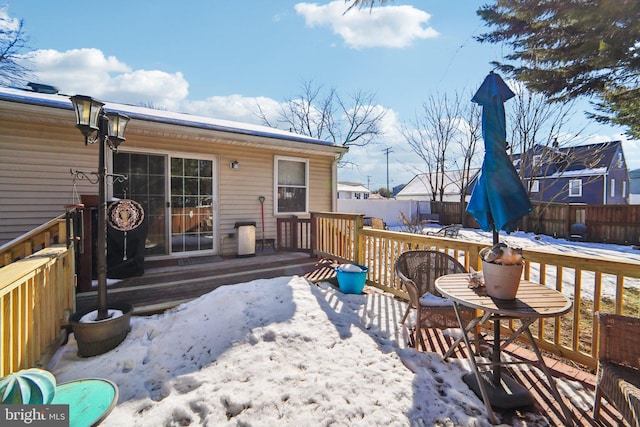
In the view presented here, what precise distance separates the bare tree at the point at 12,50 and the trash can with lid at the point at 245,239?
11633 mm

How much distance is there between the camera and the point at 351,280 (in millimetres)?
3920

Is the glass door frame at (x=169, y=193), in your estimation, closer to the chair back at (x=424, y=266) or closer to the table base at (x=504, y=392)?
the chair back at (x=424, y=266)

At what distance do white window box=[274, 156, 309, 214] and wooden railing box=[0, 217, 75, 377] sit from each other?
13.1 ft

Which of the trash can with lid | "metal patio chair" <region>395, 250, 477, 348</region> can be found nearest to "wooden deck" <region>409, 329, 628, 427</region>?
"metal patio chair" <region>395, 250, 477, 348</region>

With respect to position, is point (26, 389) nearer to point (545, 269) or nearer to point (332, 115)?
point (545, 269)

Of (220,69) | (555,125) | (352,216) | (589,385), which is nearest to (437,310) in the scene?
(589,385)

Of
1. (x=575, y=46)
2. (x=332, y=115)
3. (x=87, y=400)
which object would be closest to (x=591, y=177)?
(x=332, y=115)

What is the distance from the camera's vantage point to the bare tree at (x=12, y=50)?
9.99m

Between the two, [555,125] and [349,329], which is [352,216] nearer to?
[349,329]

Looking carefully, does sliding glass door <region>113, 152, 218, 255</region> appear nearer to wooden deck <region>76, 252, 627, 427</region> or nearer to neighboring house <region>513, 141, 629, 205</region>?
wooden deck <region>76, 252, 627, 427</region>

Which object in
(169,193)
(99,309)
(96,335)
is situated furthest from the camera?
(169,193)

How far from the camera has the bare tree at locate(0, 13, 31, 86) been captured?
999 centimetres

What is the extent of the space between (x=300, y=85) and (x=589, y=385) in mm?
19538

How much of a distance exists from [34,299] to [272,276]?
8.81 feet
